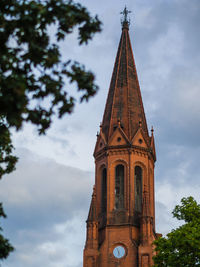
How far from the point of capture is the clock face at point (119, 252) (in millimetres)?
46562

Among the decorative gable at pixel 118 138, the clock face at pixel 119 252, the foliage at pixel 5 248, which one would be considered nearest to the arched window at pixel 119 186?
the decorative gable at pixel 118 138

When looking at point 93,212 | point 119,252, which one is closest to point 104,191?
point 93,212

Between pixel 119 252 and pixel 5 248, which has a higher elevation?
pixel 119 252

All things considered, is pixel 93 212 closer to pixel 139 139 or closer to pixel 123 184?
pixel 123 184

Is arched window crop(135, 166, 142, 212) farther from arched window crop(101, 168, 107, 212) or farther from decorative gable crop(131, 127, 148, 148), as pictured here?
arched window crop(101, 168, 107, 212)

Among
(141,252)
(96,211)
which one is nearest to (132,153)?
(96,211)

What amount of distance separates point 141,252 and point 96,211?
5.93 m

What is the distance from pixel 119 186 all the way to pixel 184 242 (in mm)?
22328

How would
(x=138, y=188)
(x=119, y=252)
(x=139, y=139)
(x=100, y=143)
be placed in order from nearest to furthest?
(x=119, y=252) < (x=138, y=188) < (x=139, y=139) < (x=100, y=143)

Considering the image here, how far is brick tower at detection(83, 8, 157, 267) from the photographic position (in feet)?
153

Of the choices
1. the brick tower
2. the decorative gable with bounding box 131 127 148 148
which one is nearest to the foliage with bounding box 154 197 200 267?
the brick tower

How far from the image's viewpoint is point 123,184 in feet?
165

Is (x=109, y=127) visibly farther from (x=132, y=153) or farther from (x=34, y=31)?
(x=34, y=31)

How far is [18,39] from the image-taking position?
14.4 metres
